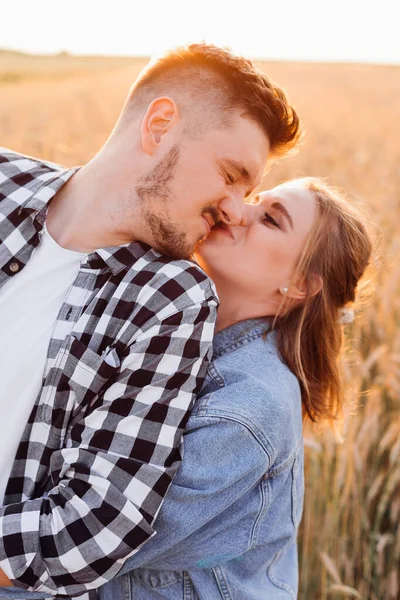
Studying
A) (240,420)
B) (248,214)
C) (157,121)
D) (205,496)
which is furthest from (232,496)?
(157,121)

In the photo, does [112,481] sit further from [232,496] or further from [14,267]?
[14,267]

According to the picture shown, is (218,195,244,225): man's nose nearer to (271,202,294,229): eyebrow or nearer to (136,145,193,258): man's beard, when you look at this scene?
(136,145,193,258): man's beard

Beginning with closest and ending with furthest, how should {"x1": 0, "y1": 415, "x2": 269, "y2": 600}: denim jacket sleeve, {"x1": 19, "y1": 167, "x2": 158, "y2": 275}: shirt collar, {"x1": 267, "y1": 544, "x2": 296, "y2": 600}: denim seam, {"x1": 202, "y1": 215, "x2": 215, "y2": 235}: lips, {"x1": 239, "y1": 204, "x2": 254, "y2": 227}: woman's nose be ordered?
1. {"x1": 0, "y1": 415, "x2": 269, "y2": 600}: denim jacket sleeve
2. {"x1": 19, "y1": 167, "x2": 158, "y2": 275}: shirt collar
3. {"x1": 202, "y1": 215, "x2": 215, "y2": 235}: lips
4. {"x1": 267, "y1": 544, "x2": 296, "y2": 600}: denim seam
5. {"x1": 239, "y1": 204, "x2": 254, "y2": 227}: woman's nose

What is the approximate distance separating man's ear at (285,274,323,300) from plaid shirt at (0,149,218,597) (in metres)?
0.51

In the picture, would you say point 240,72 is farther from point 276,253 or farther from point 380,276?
point 380,276

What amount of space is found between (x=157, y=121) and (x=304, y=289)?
738mm

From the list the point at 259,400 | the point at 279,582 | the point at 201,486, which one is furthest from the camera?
the point at 279,582

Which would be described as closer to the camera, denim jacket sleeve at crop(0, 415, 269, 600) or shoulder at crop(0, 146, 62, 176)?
denim jacket sleeve at crop(0, 415, 269, 600)

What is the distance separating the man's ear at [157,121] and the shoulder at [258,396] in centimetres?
63

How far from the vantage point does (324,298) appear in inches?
88.7

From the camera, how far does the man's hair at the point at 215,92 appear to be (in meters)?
1.88

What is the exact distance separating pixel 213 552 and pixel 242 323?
703mm

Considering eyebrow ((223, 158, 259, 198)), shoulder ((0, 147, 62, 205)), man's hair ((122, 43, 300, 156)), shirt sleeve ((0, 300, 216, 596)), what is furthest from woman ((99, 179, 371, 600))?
shoulder ((0, 147, 62, 205))

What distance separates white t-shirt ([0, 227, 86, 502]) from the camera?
170cm
